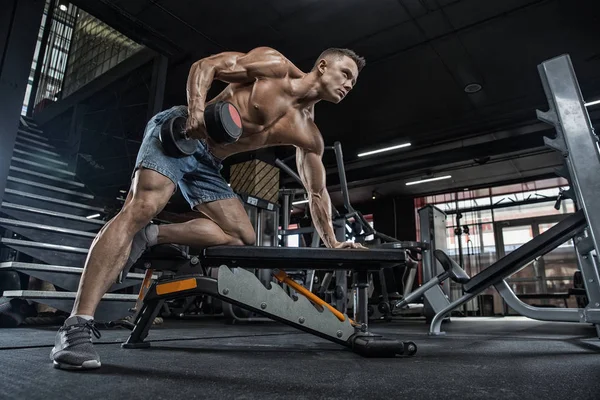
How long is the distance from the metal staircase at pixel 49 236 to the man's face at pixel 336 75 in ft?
6.45

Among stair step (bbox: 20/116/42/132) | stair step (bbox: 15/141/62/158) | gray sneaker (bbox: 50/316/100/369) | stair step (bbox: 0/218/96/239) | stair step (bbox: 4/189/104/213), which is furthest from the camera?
stair step (bbox: 20/116/42/132)

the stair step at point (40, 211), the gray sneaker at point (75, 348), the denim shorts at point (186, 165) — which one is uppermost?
the stair step at point (40, 211)

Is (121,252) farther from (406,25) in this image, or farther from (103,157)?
(103,157)

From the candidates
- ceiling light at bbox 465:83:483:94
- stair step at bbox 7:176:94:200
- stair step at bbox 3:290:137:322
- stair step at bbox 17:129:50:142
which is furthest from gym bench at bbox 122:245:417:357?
ceiling light at bbox 465:83:483:94

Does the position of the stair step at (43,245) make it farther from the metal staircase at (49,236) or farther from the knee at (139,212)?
the knee at (139,212)

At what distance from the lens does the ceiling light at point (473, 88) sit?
17.0 feet

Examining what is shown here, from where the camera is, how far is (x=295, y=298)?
1.43 meters

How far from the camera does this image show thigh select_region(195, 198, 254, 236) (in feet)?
5.61

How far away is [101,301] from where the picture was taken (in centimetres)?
263

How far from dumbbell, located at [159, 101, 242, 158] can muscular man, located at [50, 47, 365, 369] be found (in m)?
0.04

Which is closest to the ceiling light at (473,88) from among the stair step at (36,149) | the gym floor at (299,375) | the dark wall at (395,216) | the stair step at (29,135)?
the gym floor at (299,375)

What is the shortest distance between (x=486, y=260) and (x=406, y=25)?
661 cm

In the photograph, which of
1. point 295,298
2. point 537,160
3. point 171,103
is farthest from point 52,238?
point 537,160

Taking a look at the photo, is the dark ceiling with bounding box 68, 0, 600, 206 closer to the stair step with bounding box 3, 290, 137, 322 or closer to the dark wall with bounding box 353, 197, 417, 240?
the stair step with bounding box 3, 290, 137, 322
